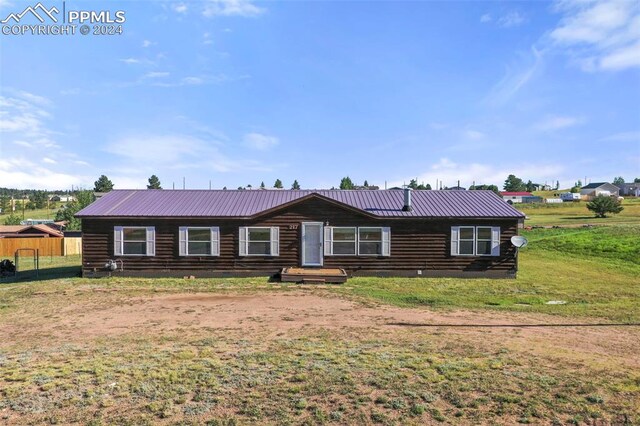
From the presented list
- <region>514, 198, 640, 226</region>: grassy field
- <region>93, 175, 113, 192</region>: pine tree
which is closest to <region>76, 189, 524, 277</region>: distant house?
<region>514, 198, 640, 226</region>: grassy field

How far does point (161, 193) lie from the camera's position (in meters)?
23.7

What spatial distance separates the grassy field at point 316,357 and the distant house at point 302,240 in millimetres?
3492

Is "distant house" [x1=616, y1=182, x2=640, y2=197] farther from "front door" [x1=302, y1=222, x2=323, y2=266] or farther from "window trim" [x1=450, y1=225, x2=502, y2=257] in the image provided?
"front door" [x1=302, y1=222, x2=323, y2=266]

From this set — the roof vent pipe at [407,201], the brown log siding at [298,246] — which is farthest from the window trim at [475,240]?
the roof vent pipe at [407,201]

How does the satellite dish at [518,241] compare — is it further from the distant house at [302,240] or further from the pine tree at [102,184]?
the pine tree at [102,184]

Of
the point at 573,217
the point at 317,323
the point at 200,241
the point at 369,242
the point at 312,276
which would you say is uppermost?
the point at 573,217

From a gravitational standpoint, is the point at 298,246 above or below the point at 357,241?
below

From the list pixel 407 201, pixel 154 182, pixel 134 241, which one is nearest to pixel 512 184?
pixel 154 182

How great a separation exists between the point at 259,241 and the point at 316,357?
12416 mm

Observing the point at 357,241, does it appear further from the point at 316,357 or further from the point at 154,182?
the point at 154,182

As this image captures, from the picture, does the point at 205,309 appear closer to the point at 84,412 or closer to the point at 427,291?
A: the point at 84,412

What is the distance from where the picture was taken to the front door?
20781mm

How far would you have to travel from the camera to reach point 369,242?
68.3 ft

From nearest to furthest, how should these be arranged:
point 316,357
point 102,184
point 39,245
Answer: point 316,357
point 39,245
point 102,184
